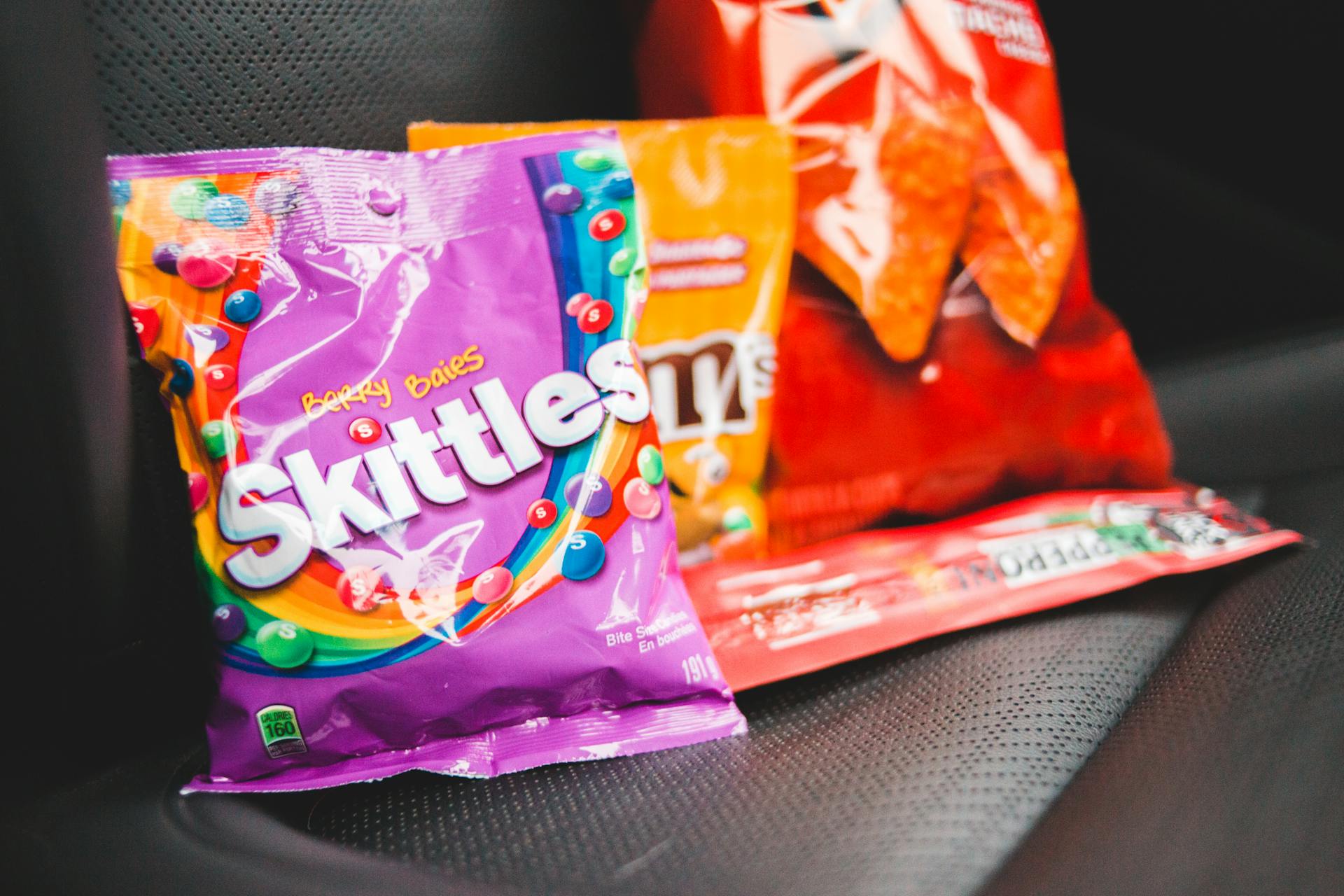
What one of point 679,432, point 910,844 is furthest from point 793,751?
point 679,432

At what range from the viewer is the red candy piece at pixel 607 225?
576mm

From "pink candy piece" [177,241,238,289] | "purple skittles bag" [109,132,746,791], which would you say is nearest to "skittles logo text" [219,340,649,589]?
"purple skittles bag" [109,132,746,791]

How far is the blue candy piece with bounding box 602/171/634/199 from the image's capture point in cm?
58

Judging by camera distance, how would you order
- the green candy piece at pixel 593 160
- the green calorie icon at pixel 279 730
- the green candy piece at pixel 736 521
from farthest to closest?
the green candy piece at pixel 736 521 < the green candy piece at pixel 593 160 < the green calorie icon at pixel 279 730

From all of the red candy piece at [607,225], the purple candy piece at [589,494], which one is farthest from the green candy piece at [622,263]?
the purple candy piece at [589,494]

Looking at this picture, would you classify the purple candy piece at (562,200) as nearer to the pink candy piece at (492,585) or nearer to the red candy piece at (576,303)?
the red candy piece at (576,303)

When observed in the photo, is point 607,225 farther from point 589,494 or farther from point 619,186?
point 589,494

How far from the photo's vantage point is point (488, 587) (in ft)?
1.66

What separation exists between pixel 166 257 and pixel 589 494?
0.85 feet

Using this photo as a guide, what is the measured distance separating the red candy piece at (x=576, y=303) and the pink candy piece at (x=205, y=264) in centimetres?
18

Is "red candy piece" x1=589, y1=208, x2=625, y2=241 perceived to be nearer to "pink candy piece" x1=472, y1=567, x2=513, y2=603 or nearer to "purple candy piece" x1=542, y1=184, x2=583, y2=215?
"purple candy piece" x1=542, y1=184, x2=583, y2=215

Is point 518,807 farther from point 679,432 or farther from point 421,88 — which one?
point 421,88

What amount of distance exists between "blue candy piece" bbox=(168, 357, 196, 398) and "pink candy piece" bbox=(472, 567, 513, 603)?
18 centimetres

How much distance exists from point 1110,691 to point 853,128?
1.41 feet
